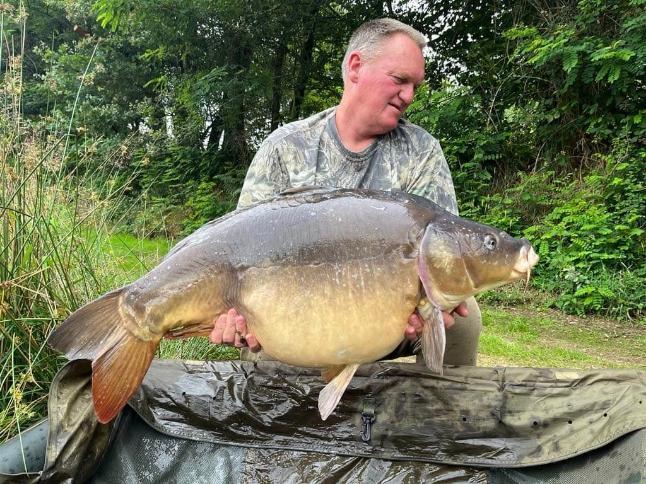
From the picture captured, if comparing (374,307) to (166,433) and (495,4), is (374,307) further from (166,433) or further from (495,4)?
(495,4)

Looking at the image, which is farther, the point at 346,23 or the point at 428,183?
the point at 346,23

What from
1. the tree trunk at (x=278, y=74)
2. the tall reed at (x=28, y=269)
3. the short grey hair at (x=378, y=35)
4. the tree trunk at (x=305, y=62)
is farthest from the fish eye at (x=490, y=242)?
the tree trunk at (x=305, y=62)

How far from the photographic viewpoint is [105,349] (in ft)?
3.85

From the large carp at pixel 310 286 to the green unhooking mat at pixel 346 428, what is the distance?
0.32 meters

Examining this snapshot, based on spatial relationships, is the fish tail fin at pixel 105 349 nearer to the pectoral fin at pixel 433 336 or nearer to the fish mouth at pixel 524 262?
the pectoral fin at pixel 433 336

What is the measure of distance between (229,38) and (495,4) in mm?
2808

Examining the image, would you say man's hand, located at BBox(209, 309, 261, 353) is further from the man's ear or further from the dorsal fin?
the man's ear

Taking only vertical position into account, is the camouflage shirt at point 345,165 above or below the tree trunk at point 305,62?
below

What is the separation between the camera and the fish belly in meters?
1.19

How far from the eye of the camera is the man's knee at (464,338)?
175 cm

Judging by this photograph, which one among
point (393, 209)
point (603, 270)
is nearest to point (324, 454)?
point (393, 209)

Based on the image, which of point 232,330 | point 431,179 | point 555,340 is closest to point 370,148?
point 431,179

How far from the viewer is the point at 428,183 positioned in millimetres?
1775

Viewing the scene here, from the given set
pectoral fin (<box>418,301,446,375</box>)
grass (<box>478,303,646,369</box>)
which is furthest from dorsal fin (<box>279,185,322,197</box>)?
grass (<box>478,303,646,369</box>)
